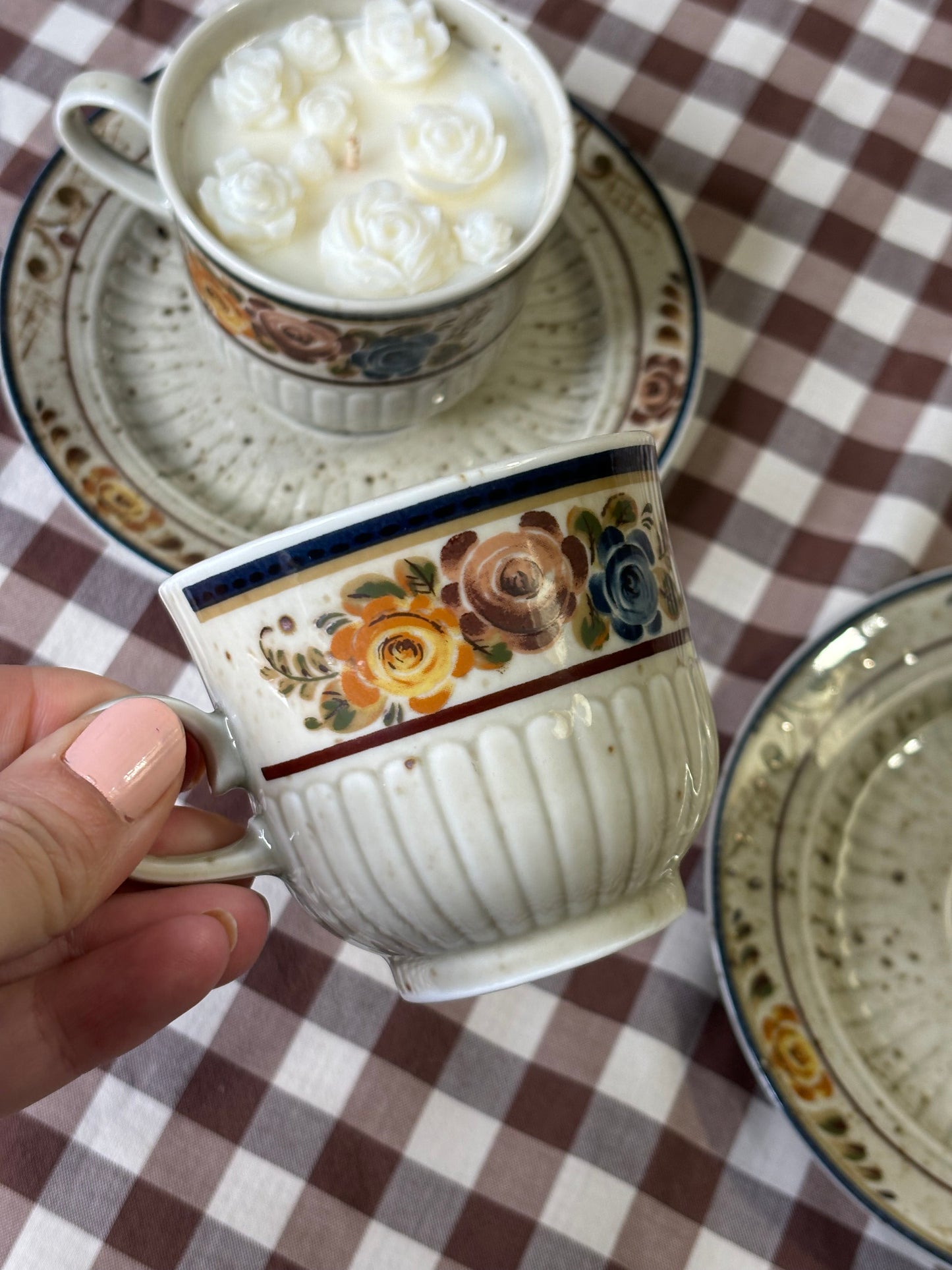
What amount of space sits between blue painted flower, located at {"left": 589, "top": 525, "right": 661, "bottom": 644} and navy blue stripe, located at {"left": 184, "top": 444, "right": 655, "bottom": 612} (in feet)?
0.08

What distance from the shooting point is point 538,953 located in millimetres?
367

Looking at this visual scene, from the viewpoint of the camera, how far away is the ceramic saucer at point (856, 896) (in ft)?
1.48

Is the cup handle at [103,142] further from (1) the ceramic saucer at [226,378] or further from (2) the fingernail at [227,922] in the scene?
(2) the fingernail at [227,922]

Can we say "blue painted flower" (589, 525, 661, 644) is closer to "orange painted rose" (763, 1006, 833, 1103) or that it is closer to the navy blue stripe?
the navy blue stripe

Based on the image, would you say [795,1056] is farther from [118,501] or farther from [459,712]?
[118,501]

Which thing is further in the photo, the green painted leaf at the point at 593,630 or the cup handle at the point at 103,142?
the cup handle at the point at 103,142

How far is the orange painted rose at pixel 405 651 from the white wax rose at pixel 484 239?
200 mm

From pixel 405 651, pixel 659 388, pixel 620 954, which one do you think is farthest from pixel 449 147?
pixel 620 954

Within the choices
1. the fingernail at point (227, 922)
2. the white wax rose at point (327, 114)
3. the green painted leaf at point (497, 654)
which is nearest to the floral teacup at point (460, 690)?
the green painted leaf at point (497, 654)

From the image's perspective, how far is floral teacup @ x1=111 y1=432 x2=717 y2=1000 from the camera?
1.01ft

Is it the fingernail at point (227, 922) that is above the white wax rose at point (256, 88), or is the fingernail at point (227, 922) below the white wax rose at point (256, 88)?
below

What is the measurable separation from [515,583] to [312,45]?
0.98 ft

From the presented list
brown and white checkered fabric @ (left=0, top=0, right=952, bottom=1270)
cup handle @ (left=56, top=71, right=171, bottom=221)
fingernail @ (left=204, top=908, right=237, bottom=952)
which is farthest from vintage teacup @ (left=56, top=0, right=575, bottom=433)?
fingernail @ (left=204, top=908, right=237, bottom=952)

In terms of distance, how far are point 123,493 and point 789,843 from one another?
13.6 inches
